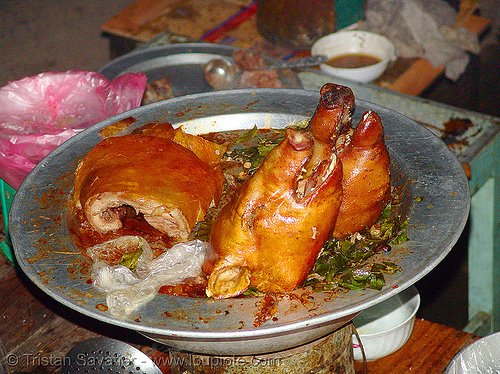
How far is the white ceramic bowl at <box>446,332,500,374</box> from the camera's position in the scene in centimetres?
153

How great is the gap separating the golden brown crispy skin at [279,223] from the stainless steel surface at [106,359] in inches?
24.9

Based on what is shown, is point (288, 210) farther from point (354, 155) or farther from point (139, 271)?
point (139, 271)

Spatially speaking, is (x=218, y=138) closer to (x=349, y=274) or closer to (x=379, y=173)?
(x=379, y=173)

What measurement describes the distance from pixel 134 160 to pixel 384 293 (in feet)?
2.91

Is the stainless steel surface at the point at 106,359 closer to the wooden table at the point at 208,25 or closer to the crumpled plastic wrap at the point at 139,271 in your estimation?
the crumpled plastic wrap at the point at 139,271

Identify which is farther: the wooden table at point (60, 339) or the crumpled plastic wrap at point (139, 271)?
the wooden table at point (60, 339)

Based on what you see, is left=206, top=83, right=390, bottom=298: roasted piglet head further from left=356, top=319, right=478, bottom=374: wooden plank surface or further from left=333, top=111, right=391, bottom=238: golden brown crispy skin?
left=356, top=319, right=478, bottom=374: wooden plank surface

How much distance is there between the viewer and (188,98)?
2.15 meters

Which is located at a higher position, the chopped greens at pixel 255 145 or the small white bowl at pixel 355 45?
the chopped greens at pixel 255 145

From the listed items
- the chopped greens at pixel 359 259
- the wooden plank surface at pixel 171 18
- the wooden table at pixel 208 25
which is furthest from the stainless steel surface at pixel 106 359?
the wooden plank surface at pixel 171 18

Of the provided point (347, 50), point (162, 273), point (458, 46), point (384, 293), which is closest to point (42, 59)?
point (347, 50)

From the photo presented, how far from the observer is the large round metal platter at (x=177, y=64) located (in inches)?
127

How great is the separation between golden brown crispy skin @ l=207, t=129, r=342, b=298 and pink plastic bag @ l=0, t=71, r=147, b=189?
1.24 meters

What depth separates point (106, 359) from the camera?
184 centimetres
